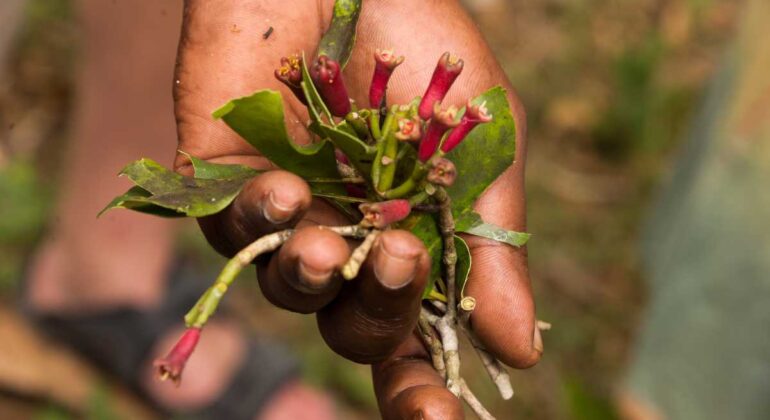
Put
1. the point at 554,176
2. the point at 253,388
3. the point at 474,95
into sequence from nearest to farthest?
the point at 474,95
the point at 253,388
the point at 554,176

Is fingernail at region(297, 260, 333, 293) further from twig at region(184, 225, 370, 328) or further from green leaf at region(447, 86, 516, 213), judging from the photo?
green leaf at region(447, 86, 516, 213)

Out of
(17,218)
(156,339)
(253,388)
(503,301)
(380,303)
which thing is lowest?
(253,388)

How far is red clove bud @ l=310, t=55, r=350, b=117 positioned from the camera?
43.3 inches

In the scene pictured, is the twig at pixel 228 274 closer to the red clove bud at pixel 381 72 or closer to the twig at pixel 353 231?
the twig at pixel 353 231

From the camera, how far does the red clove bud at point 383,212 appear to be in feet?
3.49

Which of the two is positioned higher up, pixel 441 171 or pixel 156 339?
pixel 441 171

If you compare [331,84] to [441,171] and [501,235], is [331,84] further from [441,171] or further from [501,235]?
[501,235]

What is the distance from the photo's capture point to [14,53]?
2865mm

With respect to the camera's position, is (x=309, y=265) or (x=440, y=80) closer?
(x=309, y=265)

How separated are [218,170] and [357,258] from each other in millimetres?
242

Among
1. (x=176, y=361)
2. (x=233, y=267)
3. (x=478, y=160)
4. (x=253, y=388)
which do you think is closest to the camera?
(x=176, y=361)

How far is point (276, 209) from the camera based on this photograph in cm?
100

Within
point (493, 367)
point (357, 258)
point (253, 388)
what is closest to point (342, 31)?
point (357, 258)

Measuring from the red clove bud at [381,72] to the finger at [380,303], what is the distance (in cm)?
22
